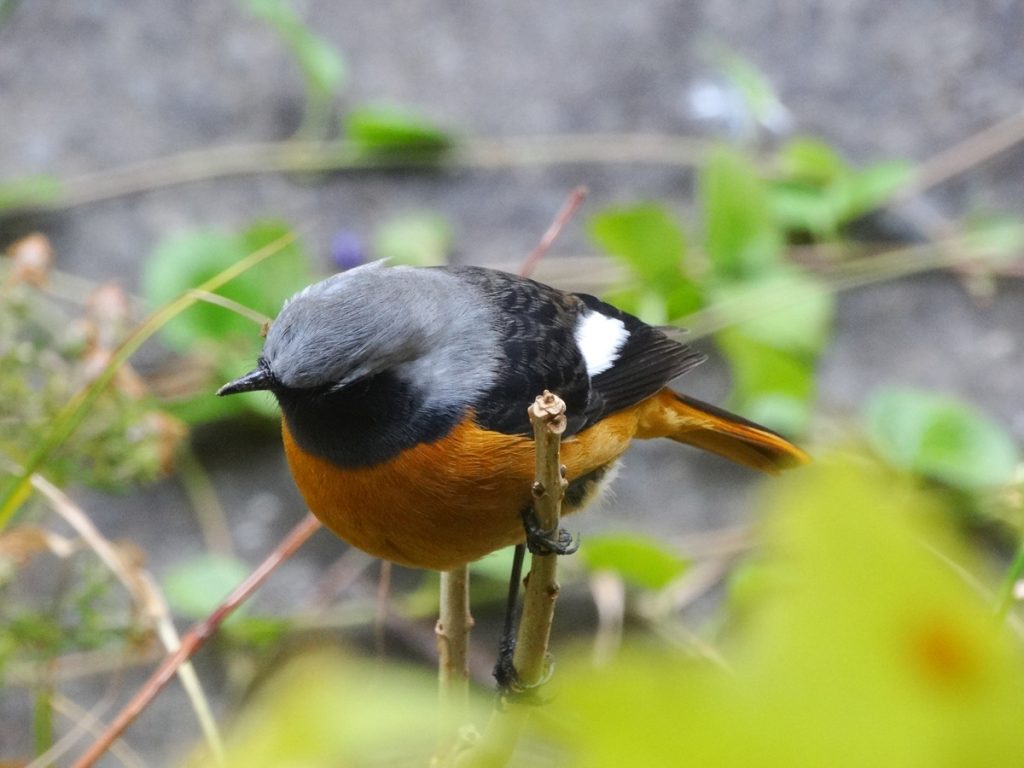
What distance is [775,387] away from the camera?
2506 mm

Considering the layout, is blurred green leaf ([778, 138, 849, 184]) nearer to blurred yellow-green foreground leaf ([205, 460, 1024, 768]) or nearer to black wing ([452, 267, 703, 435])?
black wing ([452, 267, 703, 435])

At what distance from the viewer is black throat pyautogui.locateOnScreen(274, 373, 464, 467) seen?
4.33 feet

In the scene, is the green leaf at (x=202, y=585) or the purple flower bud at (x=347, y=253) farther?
the purple flower bud at (x=347, y=253)

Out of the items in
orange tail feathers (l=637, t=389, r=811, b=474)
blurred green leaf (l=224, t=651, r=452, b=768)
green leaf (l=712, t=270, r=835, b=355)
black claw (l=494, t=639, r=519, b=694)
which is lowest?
green leaf (l=712, t=270, r=835, b=355)

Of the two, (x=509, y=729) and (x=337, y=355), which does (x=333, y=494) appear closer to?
(x=337, y=355)

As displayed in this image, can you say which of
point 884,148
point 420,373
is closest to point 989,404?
point 884,148

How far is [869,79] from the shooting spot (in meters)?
3.54

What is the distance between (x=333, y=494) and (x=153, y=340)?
1782 mm

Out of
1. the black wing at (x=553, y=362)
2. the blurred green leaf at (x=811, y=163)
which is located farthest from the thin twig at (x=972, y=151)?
the black wing at (x=553, y=362)

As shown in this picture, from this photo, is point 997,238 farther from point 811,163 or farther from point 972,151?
point 811,163

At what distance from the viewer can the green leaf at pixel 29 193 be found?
121 inches

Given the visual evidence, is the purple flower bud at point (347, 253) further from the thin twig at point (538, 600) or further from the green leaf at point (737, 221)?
the thin twig at point (538, 600)

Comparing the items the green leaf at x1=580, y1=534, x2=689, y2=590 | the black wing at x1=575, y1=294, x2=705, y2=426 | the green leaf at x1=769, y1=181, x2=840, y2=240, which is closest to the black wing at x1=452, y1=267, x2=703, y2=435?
the black wing at x1=575, y1=294, x2=705, y2=426

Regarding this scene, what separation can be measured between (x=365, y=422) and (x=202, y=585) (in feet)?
3.54
